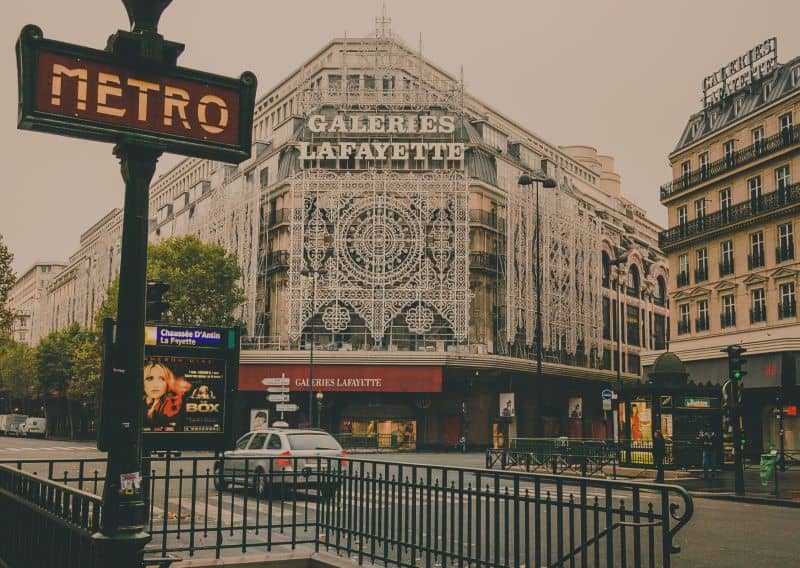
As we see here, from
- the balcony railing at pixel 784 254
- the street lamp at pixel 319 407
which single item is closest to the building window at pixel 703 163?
the balcony railing at pixel 784 254

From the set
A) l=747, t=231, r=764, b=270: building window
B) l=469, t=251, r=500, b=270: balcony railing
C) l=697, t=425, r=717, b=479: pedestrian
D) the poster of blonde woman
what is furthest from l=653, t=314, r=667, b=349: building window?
the poster of blonde woman

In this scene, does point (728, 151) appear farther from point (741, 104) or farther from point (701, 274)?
point (701, 274)

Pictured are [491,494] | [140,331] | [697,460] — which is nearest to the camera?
[140,331]

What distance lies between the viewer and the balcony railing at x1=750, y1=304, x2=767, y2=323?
44.5 metres

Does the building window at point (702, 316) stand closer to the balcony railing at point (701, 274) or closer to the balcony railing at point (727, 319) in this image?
the balcony railing at point (701, 274)

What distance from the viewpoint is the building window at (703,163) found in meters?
50.2

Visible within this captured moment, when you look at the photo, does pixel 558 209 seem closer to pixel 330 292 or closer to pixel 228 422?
pixel 330 292

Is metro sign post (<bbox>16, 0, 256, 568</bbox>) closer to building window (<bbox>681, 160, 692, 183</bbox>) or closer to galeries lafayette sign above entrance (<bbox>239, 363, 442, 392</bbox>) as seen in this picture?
galeries lafayette sign above entrance (<bbox>239, 363, 442, 392</bbox>)

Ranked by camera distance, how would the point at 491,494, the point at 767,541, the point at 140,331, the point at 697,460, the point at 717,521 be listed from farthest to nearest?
the point at 697,460 → the point at 717,521 → the point at 767,541 → the point at 491,494 → the point at 140,331

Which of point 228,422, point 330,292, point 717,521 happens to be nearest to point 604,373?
point 330,292

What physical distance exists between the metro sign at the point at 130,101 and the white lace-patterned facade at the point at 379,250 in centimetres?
4817

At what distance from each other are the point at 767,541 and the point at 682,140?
44964mm

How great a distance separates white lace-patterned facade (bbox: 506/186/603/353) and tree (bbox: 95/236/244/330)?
18.3 meters

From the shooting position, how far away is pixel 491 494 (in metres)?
7.59
